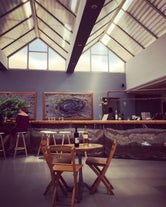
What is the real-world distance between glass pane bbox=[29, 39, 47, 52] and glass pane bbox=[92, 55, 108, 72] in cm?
220

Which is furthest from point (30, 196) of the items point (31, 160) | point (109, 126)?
Result: point (109, 126)

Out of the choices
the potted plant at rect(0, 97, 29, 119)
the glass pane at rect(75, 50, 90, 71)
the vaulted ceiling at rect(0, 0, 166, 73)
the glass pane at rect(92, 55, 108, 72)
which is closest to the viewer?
the vaulted ceiling at rect(0, 0, 166, 73)

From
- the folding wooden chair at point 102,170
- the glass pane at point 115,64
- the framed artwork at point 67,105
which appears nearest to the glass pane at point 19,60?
the framed artwork at point 67,105

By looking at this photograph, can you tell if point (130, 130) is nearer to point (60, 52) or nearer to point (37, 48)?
point (60, 52)

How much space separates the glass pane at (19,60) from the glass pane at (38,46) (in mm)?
295

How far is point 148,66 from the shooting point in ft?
24.9

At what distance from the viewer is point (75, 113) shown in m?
9.00

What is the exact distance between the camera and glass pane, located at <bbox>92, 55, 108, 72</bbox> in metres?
9.61

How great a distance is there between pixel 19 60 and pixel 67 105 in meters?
2.79

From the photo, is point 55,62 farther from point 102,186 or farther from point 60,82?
point 102,186

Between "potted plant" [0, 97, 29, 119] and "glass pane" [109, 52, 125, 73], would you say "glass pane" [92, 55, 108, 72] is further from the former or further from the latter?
"potted plant" [0, 97, 29, 119]

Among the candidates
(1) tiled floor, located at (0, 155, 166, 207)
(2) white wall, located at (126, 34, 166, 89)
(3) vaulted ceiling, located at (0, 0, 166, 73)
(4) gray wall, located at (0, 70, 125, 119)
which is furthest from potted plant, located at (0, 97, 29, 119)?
(2) white wall, located at (126, 34, 166, 89)

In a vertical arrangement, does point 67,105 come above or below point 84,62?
below

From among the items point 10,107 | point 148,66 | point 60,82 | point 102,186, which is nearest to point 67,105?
point 60,82
